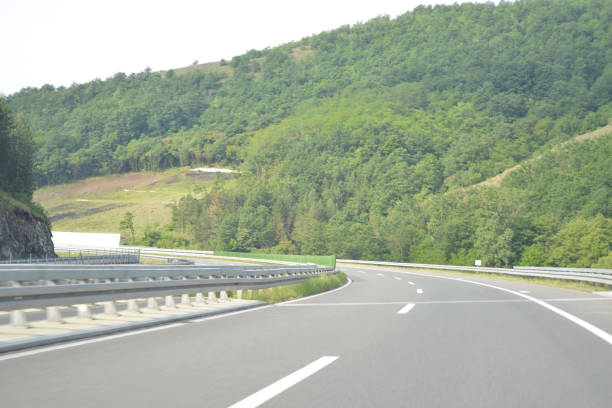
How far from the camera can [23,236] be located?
4475cm

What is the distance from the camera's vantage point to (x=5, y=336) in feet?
25.2

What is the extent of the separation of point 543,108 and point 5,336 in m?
175

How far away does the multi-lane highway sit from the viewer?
5012mm

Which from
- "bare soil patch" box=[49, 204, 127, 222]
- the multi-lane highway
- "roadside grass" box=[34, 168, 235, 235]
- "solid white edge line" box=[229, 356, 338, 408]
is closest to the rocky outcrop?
the multi-lane highway

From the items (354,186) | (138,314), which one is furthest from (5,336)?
(354,186)

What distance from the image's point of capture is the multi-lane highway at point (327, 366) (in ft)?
16.4

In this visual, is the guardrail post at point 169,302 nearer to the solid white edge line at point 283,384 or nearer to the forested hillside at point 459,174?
the solid white edge line at point 283,384

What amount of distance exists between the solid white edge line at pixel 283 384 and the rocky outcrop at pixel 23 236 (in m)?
37.2

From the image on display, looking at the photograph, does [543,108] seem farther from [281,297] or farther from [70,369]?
[70,369]

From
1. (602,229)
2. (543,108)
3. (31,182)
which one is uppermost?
(543,108)

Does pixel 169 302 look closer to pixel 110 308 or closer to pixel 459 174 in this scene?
pixel 110 308

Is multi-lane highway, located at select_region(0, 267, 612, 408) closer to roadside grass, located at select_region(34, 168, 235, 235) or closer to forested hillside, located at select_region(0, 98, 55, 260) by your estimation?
forested hillside, located at select_region(0, 98, 55, 260)

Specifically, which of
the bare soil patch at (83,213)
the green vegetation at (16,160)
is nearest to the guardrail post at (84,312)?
the green vegetation at (16,160)

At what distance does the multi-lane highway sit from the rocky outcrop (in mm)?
34981
